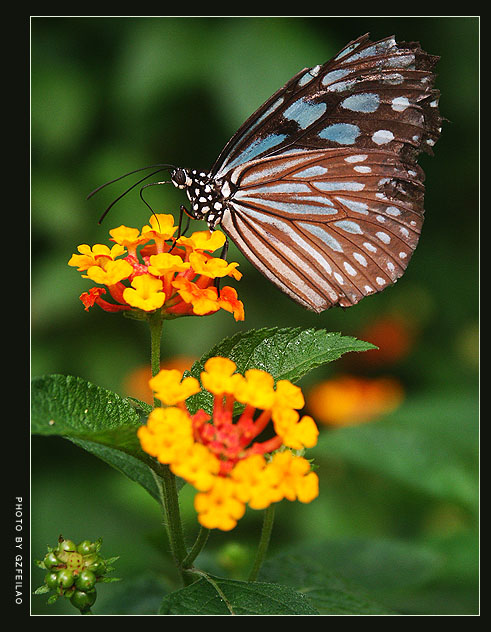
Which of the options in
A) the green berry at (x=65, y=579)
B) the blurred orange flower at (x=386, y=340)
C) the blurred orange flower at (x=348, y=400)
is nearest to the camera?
the green berry at (x=65, y=579)

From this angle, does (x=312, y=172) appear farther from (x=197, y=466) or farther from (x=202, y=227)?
(x=197, y=466)

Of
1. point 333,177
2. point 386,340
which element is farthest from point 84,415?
point 386,340

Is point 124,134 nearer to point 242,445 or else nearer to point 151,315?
point 151,315

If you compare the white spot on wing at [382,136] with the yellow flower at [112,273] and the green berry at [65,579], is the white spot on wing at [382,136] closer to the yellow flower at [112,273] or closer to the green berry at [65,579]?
the yellow flower at [112,273]

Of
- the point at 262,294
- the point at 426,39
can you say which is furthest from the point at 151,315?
the point at 426,39

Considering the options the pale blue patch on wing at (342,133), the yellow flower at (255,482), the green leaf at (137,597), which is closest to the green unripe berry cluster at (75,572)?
the green leaf at (137,597)

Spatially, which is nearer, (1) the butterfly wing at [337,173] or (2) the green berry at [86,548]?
(2) the green berry at [86,548]
